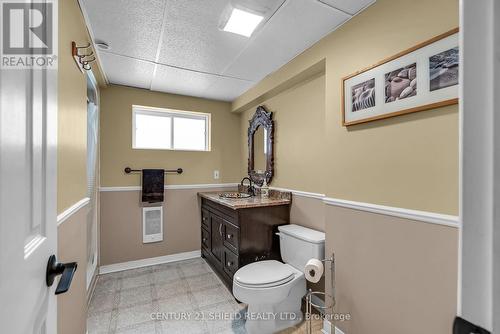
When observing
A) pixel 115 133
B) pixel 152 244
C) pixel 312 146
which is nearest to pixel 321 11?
pixel 312 146

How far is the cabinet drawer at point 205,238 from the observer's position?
9.48 ft

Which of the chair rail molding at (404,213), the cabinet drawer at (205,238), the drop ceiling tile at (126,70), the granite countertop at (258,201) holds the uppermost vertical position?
the drop ceiling tile at (126,70)

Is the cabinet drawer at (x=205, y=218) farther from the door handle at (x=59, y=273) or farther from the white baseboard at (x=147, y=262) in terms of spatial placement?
the door handle at (x=59, y=273)

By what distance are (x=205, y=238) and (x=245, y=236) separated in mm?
1097

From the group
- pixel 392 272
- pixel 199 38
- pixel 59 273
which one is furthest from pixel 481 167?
pixel 199 38

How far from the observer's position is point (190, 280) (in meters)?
2.51

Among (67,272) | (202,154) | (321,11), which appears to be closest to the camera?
(67,272)

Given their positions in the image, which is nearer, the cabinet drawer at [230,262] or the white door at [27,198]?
the white door at [27,198]

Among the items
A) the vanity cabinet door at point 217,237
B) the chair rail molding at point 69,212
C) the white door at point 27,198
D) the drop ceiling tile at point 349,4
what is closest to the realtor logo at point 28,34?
the white door at point 27,198

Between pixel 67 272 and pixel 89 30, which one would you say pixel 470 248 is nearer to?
pixel 67 272

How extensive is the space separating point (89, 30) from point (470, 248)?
92.1 inches

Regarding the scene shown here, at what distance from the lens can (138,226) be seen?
113 inches

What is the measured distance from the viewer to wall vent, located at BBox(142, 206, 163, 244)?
2.90 metres

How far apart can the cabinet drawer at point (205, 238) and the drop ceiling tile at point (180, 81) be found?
6.14 feet
